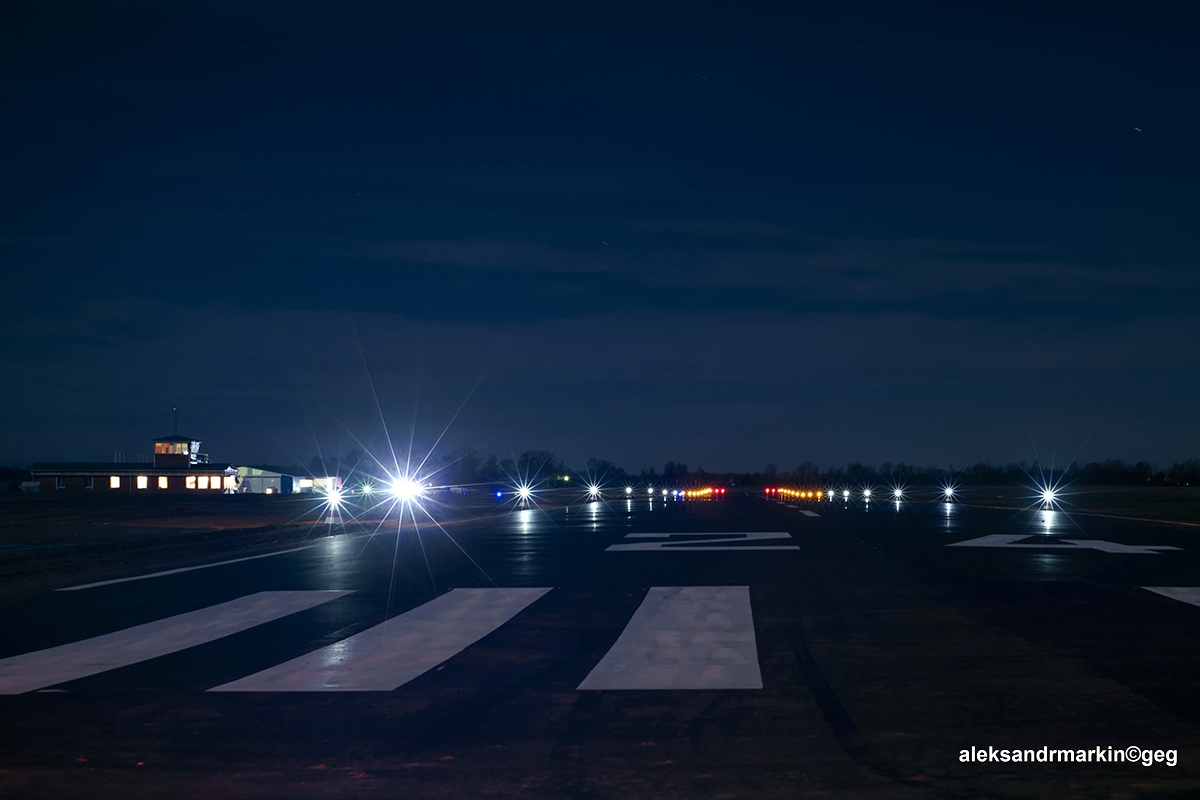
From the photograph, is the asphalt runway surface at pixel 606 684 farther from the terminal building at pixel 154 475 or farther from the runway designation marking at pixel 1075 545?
the terminal building at pixel 154 475

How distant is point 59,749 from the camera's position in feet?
19.6

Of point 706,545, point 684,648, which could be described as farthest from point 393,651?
point 706,545

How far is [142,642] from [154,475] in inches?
5145

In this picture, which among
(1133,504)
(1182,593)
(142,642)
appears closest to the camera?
(142,642)

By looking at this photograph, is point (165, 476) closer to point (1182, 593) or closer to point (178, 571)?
point (178, 571)

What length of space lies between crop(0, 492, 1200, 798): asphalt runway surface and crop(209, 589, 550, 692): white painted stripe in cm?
4

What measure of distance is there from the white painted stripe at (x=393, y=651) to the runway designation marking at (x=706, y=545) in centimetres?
801

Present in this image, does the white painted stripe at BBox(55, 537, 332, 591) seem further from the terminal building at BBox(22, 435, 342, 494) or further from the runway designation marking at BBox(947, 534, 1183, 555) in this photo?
the terminal building at BBox(22, 435, 342, 494)

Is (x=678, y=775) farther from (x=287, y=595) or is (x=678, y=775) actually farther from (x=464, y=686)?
(x=287, y=595)

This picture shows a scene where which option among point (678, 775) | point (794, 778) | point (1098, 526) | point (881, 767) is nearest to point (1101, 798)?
point (881, 767)

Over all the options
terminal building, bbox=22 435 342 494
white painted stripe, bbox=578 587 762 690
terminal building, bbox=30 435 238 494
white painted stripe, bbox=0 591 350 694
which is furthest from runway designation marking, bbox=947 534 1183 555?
terminal building, bbox=30 435 238 494

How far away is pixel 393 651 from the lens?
8836 mm

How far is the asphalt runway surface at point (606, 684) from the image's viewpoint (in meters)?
5.41

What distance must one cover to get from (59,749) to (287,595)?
6.98 m
